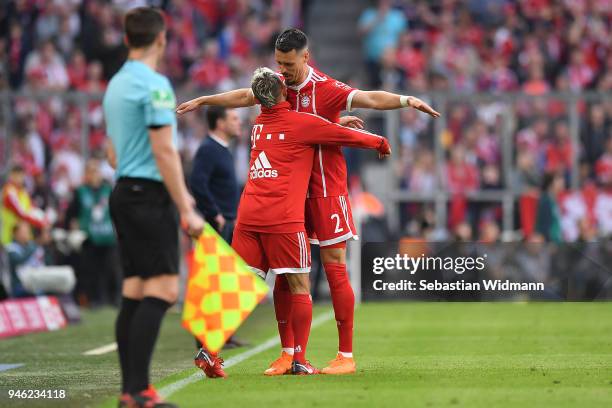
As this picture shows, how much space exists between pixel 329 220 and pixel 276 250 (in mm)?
498

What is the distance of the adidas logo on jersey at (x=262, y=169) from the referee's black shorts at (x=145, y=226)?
2.02 m

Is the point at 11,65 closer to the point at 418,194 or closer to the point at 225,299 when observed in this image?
the point at 418,194

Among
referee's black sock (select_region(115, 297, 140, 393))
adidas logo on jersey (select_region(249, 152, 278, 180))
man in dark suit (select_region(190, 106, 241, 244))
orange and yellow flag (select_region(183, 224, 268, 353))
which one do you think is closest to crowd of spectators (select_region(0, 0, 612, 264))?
man in dark suit (select_region(190, 106, 241, 244))

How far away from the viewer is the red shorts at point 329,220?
9875mm

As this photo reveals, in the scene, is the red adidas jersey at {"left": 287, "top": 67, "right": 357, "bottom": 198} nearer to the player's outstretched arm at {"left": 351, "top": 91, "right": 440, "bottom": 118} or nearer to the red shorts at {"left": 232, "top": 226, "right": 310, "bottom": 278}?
the player's outstretched arm at {"left": 351, "top": 91, "right": 440, "bottom": 118}

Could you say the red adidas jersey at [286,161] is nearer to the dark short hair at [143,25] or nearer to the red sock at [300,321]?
the red sock at [300,321]

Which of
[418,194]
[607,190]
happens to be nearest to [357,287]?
[418,194]

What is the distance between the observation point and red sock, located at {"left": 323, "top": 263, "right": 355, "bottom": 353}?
987 centimetres

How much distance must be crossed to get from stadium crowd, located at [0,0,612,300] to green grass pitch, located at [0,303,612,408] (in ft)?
13.0

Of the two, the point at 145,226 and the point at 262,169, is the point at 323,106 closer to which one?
the point at 262,169

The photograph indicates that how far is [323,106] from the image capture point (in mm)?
9844

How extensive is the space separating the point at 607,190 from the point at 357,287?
13.6 feet

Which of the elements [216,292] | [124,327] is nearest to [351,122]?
[216,292]

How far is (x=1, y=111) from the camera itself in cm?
2155
